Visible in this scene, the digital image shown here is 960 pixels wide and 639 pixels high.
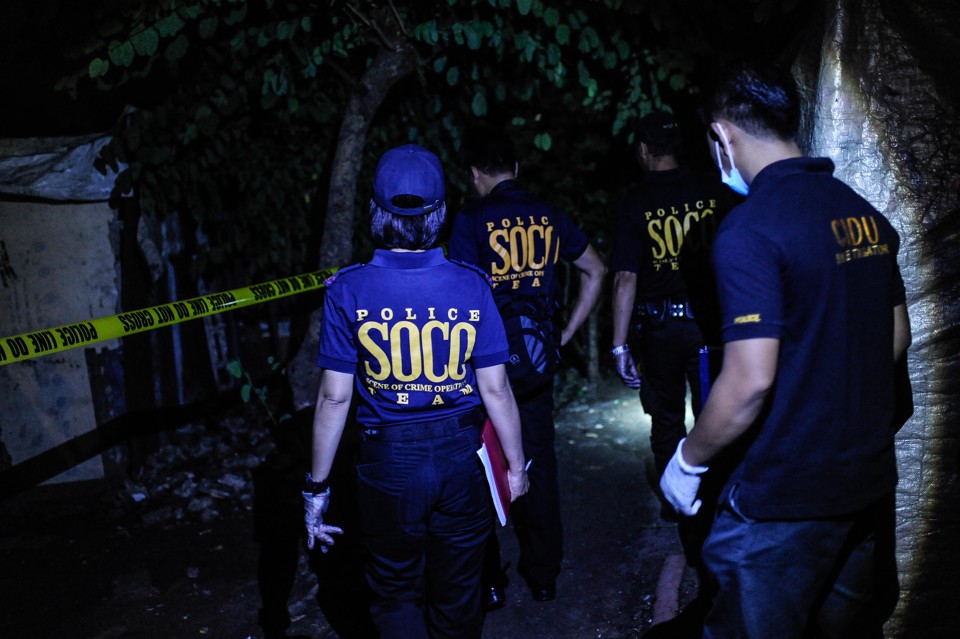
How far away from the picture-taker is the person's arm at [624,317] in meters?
4.20

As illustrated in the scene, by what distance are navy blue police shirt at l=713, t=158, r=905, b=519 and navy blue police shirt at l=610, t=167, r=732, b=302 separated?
71.0 inches

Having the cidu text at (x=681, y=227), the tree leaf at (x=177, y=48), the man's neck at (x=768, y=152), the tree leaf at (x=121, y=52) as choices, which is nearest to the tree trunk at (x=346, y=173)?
the tree leaf at (x=177, y=48)

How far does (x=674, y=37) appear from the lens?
5.65 meters

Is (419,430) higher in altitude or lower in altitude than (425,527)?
higher

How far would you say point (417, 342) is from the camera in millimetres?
2586

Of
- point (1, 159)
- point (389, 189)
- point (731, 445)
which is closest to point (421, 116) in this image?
point (1, 159)

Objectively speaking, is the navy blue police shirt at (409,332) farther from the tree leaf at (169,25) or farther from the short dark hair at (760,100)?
the tree leaf at (169,25)

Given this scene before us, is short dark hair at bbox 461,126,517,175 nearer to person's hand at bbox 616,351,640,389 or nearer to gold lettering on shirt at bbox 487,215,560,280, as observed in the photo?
gold lettering on shirt at bbox 487,215,560,280

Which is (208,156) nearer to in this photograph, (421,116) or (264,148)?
(264,148)

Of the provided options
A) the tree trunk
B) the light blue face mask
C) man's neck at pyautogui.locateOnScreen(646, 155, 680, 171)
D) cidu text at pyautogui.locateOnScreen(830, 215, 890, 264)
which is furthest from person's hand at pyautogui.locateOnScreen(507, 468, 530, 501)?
the tree trunk

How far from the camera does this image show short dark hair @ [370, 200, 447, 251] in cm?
260

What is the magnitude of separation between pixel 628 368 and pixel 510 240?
1.13 metres

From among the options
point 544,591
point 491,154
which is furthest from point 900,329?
point 544,591

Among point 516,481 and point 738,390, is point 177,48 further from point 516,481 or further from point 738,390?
point 738,390
